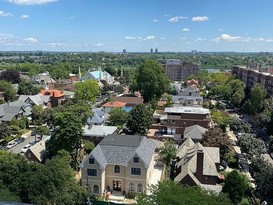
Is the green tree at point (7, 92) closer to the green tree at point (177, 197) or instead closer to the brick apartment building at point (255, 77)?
the green tree at point (177, 197)

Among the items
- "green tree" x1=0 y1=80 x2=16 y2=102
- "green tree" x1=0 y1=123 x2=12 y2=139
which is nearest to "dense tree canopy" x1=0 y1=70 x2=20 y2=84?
"green tree" x1=0 y1=80 x2=16 y2=102

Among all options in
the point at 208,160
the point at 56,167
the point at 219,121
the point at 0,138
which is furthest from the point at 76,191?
the point at 219,121

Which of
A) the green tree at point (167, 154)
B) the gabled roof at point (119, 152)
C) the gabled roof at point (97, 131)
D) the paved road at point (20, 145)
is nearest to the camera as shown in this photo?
the gabled roof at point (119, 152)

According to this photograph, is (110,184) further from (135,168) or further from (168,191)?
(168,191)

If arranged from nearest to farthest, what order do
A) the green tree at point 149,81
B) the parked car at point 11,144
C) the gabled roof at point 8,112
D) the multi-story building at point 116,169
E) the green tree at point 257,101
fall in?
the multi-story building at point 116,169 → the parked car at point 11,144 → the gabled roof at point 8,112 → the green tree at point 257,101 → the green tree at point 149,81

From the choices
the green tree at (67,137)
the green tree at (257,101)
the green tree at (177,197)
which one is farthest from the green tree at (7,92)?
the green tree at (177,197)

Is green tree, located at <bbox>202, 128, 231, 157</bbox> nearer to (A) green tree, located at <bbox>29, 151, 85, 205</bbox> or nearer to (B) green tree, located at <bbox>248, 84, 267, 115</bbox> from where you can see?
(A) green tree, located at <bbox>29, 151, 85, 205</bbox>
